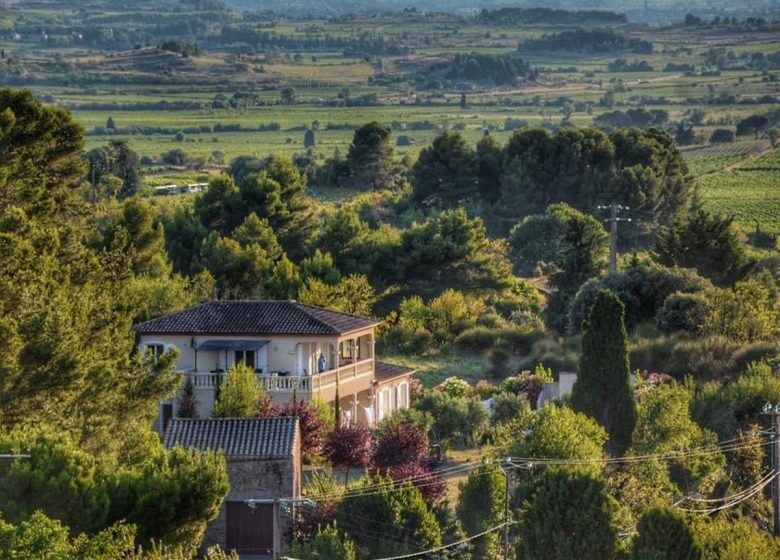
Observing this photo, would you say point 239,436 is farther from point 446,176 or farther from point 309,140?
point 309,140

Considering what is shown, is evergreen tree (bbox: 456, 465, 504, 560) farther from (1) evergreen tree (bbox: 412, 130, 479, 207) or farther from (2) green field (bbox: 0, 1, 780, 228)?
(2) green field (bbox: 0, 1, 780, 228)

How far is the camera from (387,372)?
46656 mm

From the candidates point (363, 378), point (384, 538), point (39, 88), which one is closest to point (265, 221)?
point (363, 378)

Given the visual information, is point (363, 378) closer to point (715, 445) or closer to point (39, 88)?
point (715, 445)

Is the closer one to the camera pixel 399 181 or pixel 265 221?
pixel 265 221

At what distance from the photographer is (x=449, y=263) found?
2581 inches

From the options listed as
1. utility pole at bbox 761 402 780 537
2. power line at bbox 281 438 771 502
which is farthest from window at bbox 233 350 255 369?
utility pole at bbox 761 402 780 537

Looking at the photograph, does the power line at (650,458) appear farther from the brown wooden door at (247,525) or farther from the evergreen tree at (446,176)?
the evergreen tree at (446,176)

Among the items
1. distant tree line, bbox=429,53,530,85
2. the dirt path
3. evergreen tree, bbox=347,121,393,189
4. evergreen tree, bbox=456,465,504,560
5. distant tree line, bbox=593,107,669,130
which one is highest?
evergreen tree, bbox=456,465,504,560

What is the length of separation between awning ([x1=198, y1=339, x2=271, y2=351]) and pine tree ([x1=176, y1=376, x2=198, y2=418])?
1525 millimetres

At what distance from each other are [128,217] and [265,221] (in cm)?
833

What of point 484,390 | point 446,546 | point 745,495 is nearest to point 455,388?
point 484,390

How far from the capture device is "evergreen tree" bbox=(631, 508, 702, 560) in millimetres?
28203

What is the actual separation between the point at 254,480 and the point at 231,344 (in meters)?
10.9
